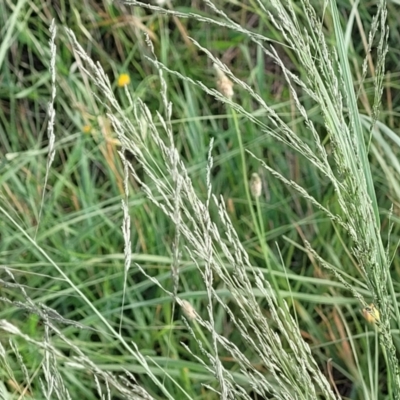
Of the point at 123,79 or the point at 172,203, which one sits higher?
the point at 123,79

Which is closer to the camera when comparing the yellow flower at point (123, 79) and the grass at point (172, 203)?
the grass at point (172, 203)

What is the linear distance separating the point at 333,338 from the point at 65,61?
36.0 inches

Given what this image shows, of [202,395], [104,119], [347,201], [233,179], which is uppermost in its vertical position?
[347,201]

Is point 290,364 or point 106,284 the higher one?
point 290,364

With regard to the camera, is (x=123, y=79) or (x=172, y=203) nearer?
(x=172, y=203)

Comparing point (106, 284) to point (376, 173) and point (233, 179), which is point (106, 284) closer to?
point (233, 179)

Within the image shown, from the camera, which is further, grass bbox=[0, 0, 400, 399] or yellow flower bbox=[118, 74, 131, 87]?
yellow flower bbox=[118, 74, 131, 87]

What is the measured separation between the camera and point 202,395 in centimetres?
110

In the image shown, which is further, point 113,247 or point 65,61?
point 65,61

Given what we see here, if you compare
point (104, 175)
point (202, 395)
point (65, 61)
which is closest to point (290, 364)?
point (202, 395)

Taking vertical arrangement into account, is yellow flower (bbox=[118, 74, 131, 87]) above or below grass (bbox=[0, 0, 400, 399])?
above

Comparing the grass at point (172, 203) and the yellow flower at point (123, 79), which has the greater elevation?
the yellow flower at point (123, 79)

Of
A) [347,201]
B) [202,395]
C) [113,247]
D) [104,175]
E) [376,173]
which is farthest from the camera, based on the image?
[104,175]

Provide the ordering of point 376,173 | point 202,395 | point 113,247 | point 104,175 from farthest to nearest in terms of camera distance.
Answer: point 104,175 → point 113,247 → point 376,173 → point 202,395
